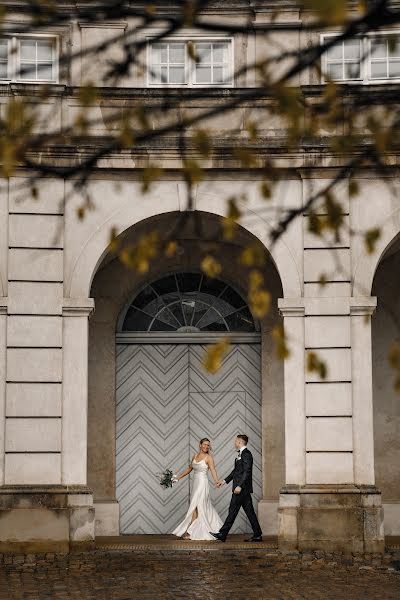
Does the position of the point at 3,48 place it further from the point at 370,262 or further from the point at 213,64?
the point at 370,262

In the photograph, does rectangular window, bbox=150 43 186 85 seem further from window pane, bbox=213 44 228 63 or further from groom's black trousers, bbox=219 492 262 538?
groom's black trousers, bbox=219 492 262 538

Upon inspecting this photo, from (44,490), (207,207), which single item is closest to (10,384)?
(44,490)

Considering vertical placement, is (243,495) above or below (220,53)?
below

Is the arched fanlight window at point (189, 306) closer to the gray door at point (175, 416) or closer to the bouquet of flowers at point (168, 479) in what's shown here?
the gray door at point (175, 416)

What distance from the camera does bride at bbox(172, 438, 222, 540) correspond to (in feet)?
57.9

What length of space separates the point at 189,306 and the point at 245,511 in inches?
130

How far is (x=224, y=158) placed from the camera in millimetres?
16250

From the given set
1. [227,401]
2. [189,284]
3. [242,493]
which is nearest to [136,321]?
[189,284]

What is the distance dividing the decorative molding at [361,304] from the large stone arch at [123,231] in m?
0.69

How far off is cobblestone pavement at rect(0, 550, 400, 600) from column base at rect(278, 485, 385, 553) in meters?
0.26

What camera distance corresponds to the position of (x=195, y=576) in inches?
540

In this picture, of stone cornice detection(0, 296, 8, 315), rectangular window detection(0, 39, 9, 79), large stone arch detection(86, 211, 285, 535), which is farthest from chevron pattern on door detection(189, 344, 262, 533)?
rectangular window detection(0, 39, 9, 79)

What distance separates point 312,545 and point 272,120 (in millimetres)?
5339

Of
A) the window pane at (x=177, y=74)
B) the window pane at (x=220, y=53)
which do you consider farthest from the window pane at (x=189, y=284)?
the window pane at (x=220, y=53)
